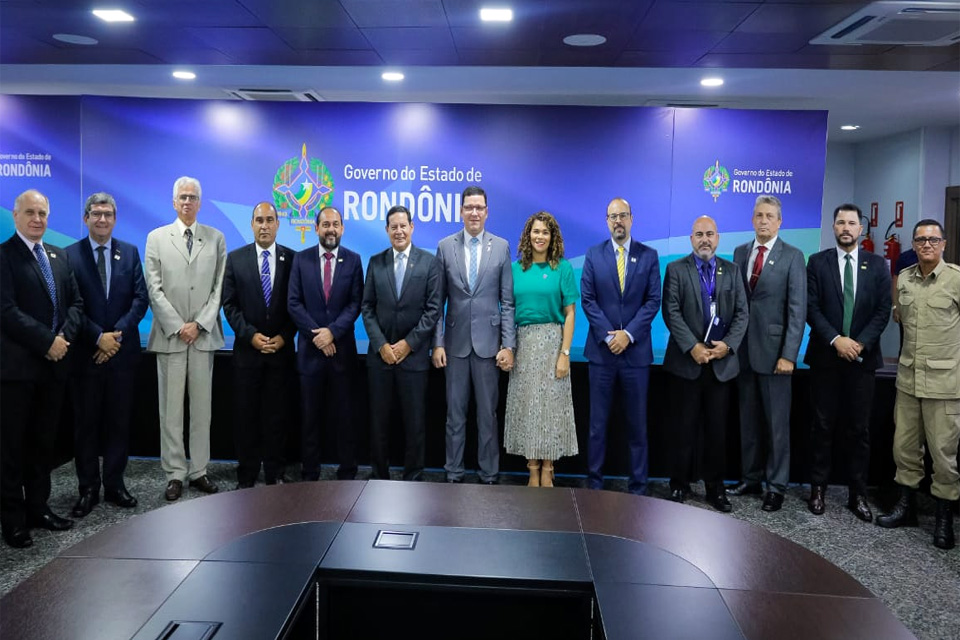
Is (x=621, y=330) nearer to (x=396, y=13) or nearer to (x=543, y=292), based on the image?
(x=543, y=292)

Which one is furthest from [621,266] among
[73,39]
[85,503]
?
[73,39]

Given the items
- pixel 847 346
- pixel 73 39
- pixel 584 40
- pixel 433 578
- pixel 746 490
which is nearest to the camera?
pixel 433 578

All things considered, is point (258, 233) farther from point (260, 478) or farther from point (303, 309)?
point (260, 478)

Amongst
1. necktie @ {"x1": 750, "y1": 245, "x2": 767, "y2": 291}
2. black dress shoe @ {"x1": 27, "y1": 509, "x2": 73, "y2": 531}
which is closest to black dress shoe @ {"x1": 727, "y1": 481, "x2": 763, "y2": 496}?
necktie @ {"x1": 750, "y1": 245, "x2": 767, "y2": 291}

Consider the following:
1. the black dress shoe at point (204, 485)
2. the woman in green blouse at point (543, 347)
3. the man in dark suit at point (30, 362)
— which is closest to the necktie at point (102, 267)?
the man in dark suit at point (30, 362)

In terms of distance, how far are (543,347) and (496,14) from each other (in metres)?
1.96

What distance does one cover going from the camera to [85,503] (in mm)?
4137

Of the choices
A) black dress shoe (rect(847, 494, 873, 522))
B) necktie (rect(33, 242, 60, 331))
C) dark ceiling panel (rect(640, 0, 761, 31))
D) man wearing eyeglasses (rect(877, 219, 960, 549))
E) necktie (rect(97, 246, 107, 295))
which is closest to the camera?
necktie (rect(33, 242, 60, 331))

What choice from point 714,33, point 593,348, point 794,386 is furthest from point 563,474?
point 714,33

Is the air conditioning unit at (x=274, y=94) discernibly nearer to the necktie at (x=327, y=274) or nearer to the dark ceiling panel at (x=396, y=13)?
the dark ceiling panel at (x=396, y=13)

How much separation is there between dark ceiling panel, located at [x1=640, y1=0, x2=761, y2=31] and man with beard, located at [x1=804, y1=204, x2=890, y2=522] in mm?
1259

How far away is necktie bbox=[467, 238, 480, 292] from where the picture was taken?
14.6ft

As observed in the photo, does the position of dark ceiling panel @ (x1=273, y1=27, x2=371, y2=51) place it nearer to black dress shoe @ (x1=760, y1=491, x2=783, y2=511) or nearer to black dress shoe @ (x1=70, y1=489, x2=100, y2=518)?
black dress shoe @ (x1=70, y1=489, x2=100, y2=518)

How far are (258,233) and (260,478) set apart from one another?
1.58 m
